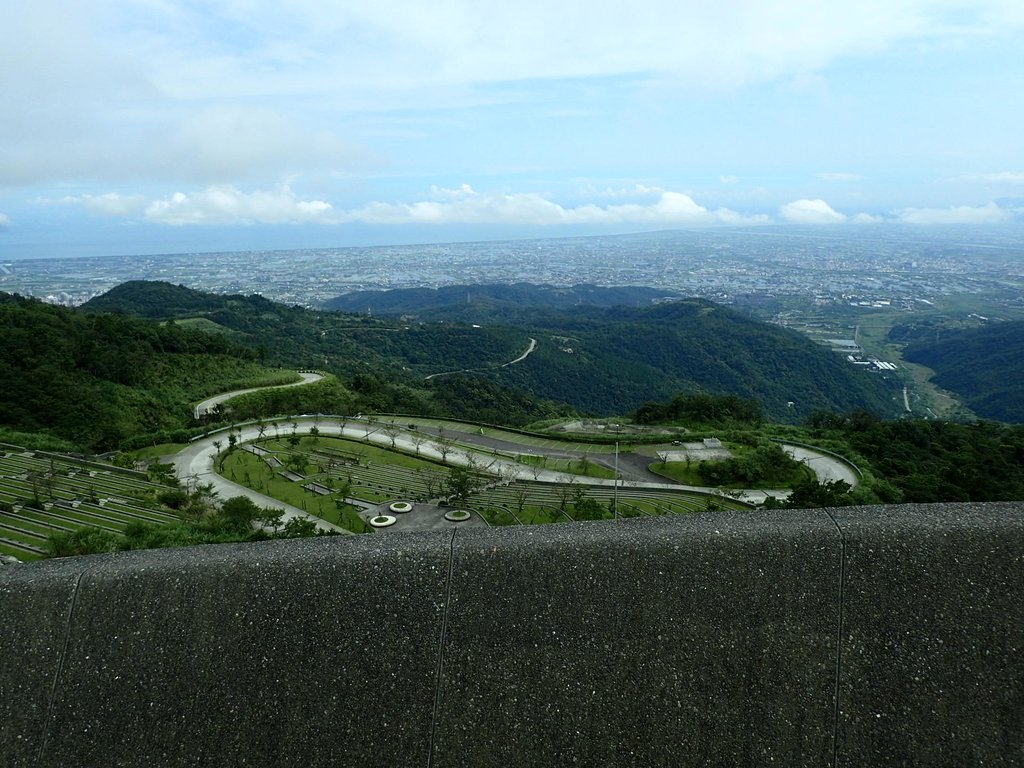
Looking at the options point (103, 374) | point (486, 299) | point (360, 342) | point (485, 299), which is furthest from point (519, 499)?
point (486, 299)

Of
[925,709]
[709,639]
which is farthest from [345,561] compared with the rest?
[925,709]

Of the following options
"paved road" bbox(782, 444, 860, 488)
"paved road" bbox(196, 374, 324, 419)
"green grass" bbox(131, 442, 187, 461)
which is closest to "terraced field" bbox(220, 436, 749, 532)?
"green grass" bbox(131, 442, 187, 461)

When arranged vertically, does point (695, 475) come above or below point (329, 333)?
below

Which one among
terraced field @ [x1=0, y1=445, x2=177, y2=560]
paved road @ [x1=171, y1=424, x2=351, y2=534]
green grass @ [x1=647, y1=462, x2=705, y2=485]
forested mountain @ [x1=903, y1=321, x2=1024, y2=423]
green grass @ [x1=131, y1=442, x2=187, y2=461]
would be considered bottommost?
forested mountain @ [x1=903, y1=321, x2=1024, y2=423]

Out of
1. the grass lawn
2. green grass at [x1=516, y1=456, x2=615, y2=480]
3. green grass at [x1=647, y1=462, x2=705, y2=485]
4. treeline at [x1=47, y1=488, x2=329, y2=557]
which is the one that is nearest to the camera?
treeline at [x1=47, y1=488, x2=329, y2=557]

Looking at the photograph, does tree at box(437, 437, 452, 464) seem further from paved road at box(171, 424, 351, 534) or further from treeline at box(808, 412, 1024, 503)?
treeline at box(808, 412, 1024, 503)

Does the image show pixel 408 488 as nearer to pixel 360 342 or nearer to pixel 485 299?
pixel 360 342

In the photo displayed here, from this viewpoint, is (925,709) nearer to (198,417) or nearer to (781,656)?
(781,656)
